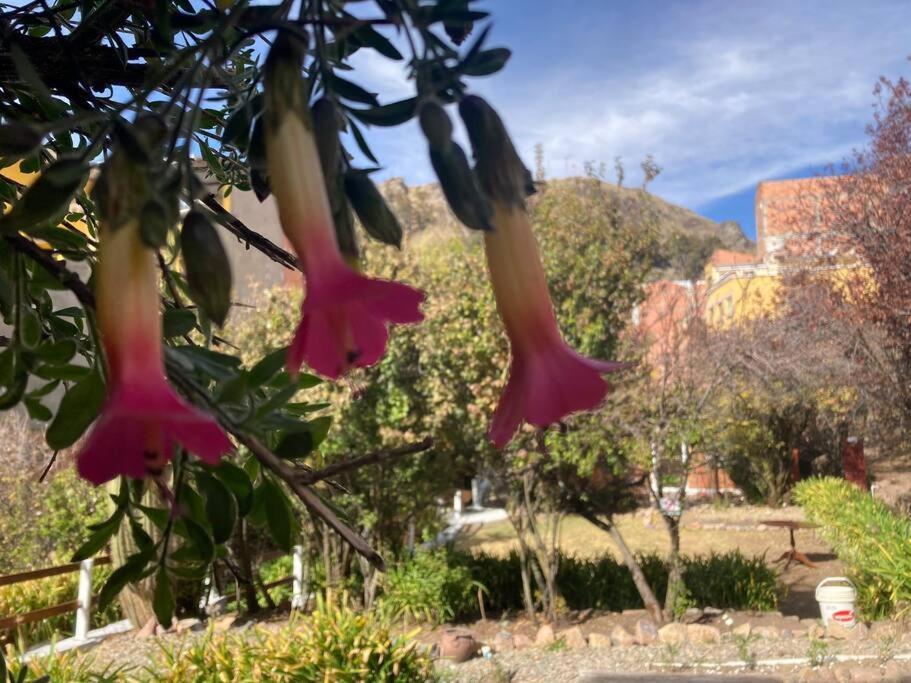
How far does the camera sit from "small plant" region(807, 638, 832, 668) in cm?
510

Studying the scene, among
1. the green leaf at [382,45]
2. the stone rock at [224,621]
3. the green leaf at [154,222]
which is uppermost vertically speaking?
the green leaf at [382,45]

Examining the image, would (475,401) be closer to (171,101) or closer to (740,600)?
(740,600)

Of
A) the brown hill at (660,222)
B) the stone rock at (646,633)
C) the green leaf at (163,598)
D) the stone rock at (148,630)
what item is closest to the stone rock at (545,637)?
the stone rock at (646,633)

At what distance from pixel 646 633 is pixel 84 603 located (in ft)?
14.3

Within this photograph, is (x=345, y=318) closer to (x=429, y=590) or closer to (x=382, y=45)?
(x=382, y=45)

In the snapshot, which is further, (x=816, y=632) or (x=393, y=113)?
(x=816, y=632)

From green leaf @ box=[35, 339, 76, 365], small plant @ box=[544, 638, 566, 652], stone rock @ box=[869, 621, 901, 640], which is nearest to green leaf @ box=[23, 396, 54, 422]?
green leaf @ box=[35, 339, 76, 365]

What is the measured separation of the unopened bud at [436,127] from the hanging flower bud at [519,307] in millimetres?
33

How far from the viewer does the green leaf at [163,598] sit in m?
0.70

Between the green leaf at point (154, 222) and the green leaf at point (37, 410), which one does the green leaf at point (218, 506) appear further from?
the green leaf at point (154, 222)

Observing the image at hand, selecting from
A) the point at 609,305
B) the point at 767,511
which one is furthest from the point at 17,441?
the point at 767,511

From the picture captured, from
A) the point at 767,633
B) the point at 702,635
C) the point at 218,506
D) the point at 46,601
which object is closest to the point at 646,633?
the point at 702,635

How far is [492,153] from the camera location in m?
0.53

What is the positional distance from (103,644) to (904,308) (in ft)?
27.5
